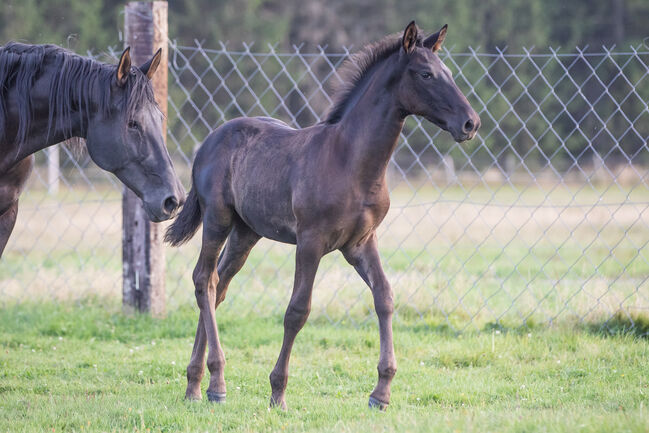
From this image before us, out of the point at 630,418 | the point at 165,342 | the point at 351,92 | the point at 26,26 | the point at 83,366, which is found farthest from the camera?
the point at 26,26

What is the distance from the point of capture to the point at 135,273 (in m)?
6.45

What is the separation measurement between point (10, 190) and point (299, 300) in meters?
1.91

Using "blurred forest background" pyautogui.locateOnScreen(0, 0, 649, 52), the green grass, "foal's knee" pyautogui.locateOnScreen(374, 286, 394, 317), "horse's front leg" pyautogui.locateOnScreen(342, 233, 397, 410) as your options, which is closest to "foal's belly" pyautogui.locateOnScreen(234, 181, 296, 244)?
"horse's front leg" pyautogui.locateOnScreen(342, 233, 397, 410)

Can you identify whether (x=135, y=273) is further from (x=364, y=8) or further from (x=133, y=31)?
(x=364, y=8)

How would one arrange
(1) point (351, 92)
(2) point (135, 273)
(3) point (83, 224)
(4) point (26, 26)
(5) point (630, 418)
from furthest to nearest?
(4) point (26, 26) → (3) point (83, 224) → (2) point (135, 273) → (1) point (351, 92) → (5) point (630, 418)

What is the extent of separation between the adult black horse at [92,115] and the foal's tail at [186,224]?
0.72m

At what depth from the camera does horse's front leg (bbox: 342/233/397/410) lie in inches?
160

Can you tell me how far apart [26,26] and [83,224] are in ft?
36.7

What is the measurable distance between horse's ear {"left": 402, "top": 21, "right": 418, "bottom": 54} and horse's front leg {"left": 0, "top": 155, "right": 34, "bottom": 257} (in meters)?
2.41

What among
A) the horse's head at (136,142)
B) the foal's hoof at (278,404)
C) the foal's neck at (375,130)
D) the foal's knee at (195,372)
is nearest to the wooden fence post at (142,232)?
the foal's knee at (195,372)

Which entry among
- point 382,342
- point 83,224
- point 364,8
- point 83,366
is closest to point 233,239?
point 382,342

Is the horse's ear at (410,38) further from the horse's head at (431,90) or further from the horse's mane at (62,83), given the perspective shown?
the horse's mane at (62,83)

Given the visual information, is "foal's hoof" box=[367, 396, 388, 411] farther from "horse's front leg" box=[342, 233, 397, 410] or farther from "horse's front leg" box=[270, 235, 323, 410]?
"horse's front leg" box=[270, 235, 323, 410]

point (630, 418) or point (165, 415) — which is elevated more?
point (630, 418)
